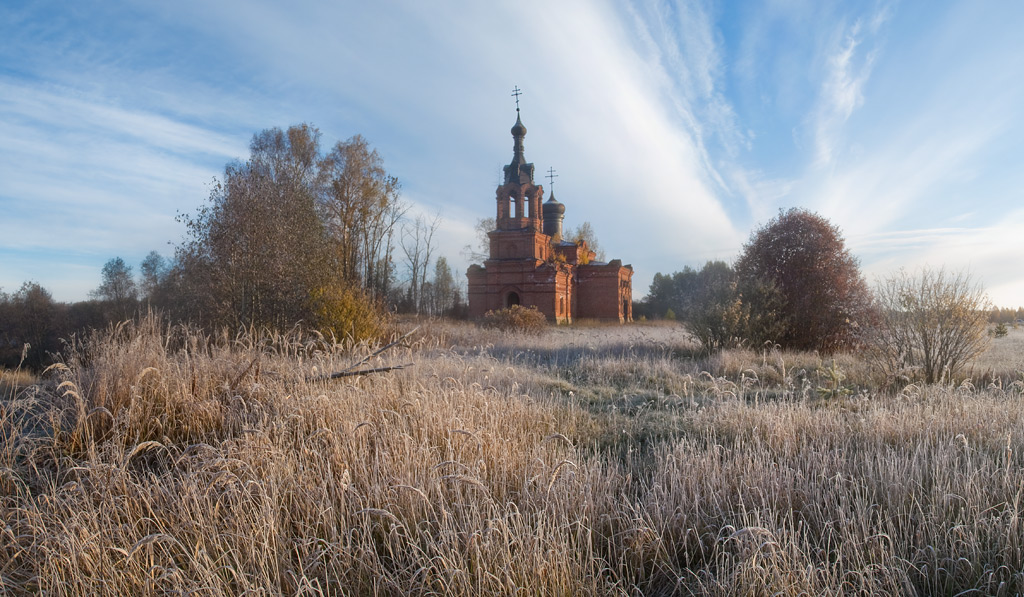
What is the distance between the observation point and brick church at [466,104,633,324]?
3428 centimetres

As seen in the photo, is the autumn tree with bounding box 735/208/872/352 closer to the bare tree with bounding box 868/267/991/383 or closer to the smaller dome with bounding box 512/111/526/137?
the bare tree with bounding box 868/267/991/383

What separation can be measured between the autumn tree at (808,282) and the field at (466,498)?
8.50 meters

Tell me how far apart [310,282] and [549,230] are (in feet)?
94.0

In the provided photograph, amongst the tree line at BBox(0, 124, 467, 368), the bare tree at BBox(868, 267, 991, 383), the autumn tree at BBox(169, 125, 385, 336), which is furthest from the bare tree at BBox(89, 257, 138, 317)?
the bare tree at BBox(868, 267, 991, 383)

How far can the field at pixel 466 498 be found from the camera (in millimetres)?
2553

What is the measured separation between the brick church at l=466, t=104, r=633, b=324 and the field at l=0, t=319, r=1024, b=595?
28.5m

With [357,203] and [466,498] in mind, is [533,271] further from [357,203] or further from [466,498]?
[466,498]

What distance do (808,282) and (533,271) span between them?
20979mm

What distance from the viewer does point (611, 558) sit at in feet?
9.86

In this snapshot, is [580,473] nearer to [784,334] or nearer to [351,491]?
[351,491]

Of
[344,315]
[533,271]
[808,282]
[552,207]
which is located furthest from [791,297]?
[552,207]

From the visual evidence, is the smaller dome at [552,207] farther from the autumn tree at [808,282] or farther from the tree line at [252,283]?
the autumn tree at [808,282]

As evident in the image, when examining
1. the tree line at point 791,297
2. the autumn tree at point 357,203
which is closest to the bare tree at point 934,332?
the tree line at point 791,297

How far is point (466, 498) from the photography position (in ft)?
11.0
